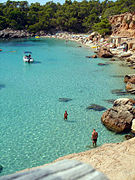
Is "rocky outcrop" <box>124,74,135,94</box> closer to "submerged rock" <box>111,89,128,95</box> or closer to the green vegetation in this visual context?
"submerged rock" <box>111,89,128,95</box>

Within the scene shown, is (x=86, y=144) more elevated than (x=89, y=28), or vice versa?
(x=89, y=28)

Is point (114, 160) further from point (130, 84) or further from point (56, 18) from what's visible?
point (56, 18)

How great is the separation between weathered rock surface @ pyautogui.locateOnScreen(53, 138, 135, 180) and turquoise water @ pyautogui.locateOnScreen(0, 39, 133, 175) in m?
3.35

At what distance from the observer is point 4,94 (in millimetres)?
24141

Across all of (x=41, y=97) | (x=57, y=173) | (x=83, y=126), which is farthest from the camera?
(x=41, y=97)

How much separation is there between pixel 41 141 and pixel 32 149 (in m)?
1.11

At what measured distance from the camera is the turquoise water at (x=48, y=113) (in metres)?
13.5

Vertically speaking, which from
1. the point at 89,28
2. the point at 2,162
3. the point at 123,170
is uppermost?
the point at 89,28

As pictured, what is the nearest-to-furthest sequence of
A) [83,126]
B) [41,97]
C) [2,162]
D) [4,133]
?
1. [2,162]
2. [4,133]
3. [83,126]
4. [41,97]

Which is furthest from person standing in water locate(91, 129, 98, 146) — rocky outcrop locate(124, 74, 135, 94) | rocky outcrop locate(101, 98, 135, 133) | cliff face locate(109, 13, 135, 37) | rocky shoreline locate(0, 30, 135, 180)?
cliff face locate(109, 13, 135, 37)

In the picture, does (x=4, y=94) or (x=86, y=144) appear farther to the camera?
(x=4, y=94)

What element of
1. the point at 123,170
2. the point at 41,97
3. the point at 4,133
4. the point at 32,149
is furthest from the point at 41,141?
the point at 41,97

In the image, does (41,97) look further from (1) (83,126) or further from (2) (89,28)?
(2) (89,28)

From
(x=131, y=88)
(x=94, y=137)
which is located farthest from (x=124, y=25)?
(x=94, y=137)
